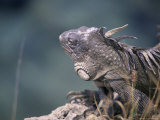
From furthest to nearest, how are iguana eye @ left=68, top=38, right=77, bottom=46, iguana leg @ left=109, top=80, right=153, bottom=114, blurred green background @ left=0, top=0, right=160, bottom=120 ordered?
blurred green background @ left=0, top=0, right=160, bottom=120, iguana eye @ left=68, top=38, right=77, bottom=46, iguana leg @ left=109, top=80, right=153, bottom=114

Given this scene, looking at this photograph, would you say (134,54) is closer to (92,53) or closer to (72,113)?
(92,53)

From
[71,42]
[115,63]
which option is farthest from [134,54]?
[71,42]

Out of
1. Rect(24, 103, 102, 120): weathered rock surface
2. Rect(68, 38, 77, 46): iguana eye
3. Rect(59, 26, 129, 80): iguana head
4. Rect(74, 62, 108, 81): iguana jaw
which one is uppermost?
Rect(68, 38, 77, 46): iguana eye

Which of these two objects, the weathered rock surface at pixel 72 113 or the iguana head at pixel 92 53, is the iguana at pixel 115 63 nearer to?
the iguana head at pixel 92 53

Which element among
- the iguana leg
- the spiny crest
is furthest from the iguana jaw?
the spiny crest

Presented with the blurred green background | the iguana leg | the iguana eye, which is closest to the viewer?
the iguana leg

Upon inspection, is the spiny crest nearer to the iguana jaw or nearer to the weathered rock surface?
the iguana jaw

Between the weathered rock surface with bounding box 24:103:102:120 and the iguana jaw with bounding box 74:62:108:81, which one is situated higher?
the iguana jaw with bounding box 74:62:108:81

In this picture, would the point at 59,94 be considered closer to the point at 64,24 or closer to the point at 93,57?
the point at 64,24
